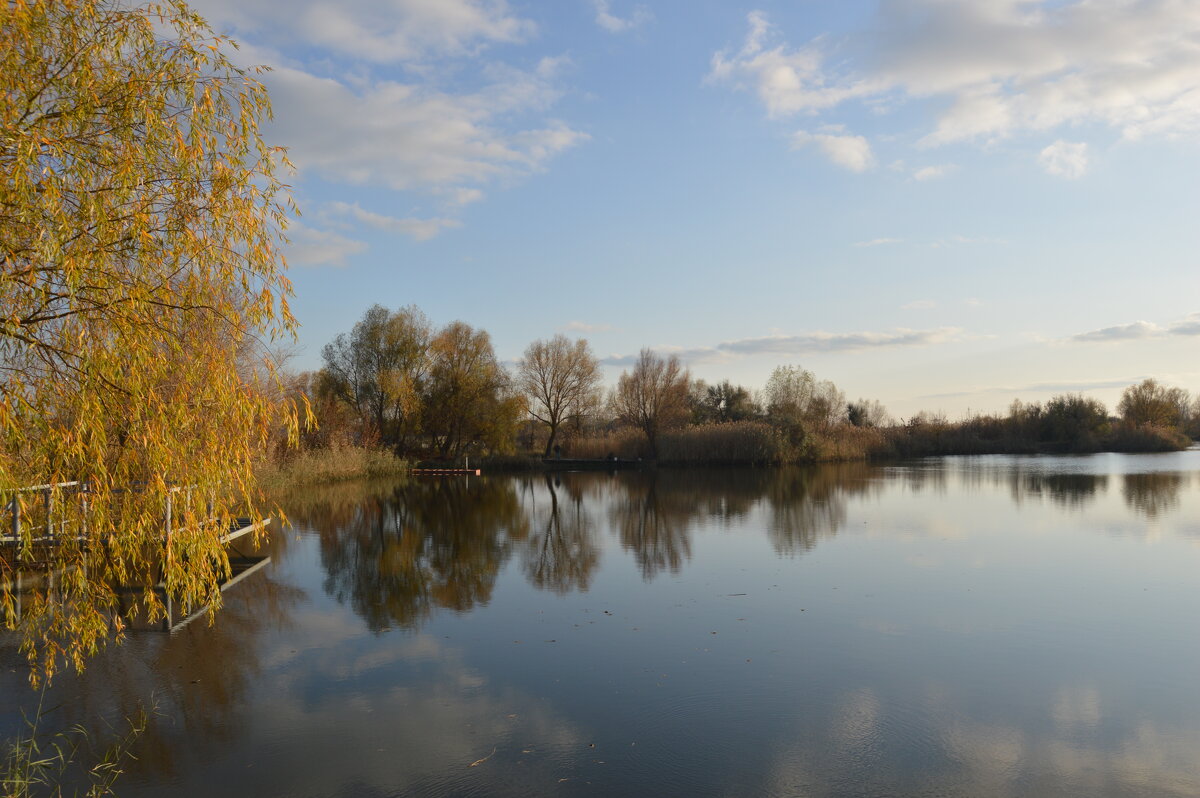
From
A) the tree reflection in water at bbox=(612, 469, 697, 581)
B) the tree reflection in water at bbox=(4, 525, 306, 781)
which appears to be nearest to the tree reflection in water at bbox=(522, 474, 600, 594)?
the tree reflection in water at bbox=(612, 469, 697, 581)

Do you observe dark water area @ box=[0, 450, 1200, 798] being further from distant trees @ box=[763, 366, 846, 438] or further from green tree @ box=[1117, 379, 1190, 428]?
green tree @ box=[1117, 379, 1190, 428]

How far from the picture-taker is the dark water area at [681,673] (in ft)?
15.2

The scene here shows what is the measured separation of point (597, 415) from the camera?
4909 centimetres

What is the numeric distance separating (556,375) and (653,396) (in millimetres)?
5589

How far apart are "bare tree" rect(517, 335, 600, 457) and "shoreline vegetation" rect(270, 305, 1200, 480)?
0.06 metres

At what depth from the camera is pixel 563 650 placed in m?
7.14

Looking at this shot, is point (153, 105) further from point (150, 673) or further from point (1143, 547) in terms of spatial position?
point (1143, 547)

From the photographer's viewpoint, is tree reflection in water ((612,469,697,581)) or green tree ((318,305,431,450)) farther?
green tree ((318,305,431,450))

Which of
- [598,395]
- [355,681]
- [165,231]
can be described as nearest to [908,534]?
[355,681]

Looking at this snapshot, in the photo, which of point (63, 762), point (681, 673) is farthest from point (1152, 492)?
point (63, 762)

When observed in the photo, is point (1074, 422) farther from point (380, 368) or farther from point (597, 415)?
point (380, 368)

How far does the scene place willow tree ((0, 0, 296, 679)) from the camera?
429 cm

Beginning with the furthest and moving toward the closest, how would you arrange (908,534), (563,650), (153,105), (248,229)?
(908,534)
(563,650)
(248,229)
(153,105)

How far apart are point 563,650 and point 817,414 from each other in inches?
1594
